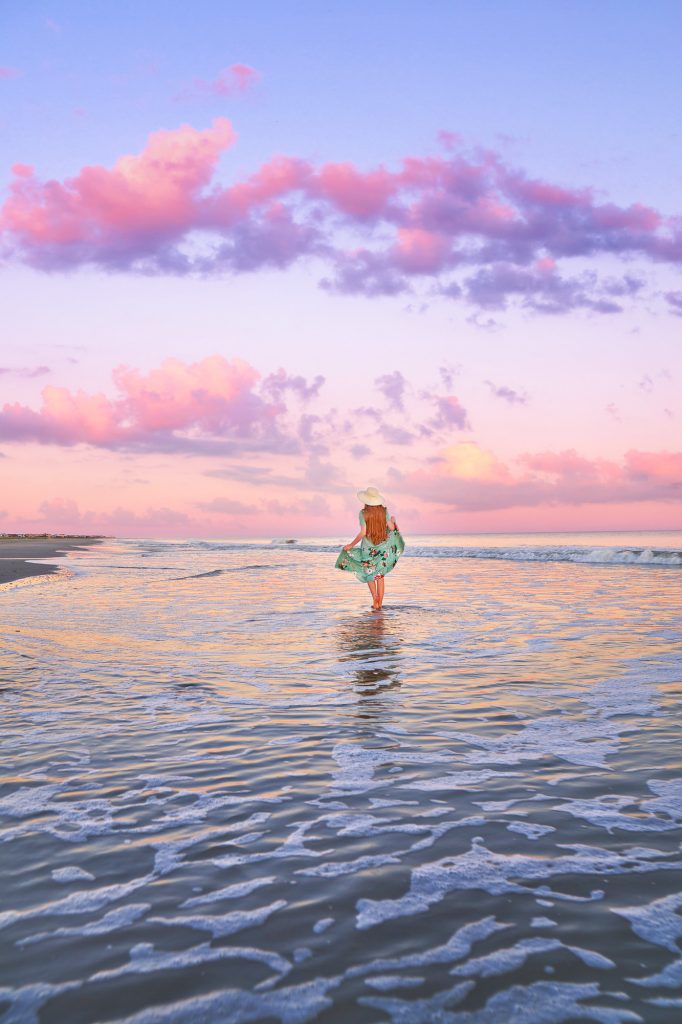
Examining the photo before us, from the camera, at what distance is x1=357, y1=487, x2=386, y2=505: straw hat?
18484 millimetres

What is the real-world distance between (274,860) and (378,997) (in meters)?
1.24

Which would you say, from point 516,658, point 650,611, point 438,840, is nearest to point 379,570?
point 650,611

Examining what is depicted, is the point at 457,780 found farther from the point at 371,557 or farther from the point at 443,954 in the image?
the point at 371,557

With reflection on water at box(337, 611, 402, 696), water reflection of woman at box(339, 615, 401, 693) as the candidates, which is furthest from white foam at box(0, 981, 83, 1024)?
water reflection of woman at box(339, 615, 401, 693)

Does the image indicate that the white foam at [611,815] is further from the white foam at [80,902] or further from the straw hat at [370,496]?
the straw hat at [370,496]

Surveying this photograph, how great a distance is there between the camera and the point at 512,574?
2986cm

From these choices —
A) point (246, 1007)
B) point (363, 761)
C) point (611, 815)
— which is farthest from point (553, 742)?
point (246, 1007)

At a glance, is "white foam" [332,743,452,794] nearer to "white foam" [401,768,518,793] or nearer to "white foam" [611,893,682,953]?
"white foam" [401,768,518,793]

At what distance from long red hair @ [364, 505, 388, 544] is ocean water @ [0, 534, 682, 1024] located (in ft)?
29.4

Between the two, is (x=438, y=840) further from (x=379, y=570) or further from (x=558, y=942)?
(x=379, y=570)

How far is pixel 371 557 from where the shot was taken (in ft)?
59.8

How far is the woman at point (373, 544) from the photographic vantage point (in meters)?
18.1

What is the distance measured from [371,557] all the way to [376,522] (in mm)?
1132

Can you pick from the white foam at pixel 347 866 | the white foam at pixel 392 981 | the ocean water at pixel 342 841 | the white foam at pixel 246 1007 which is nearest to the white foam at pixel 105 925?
the ocean water at pixel 342 841
